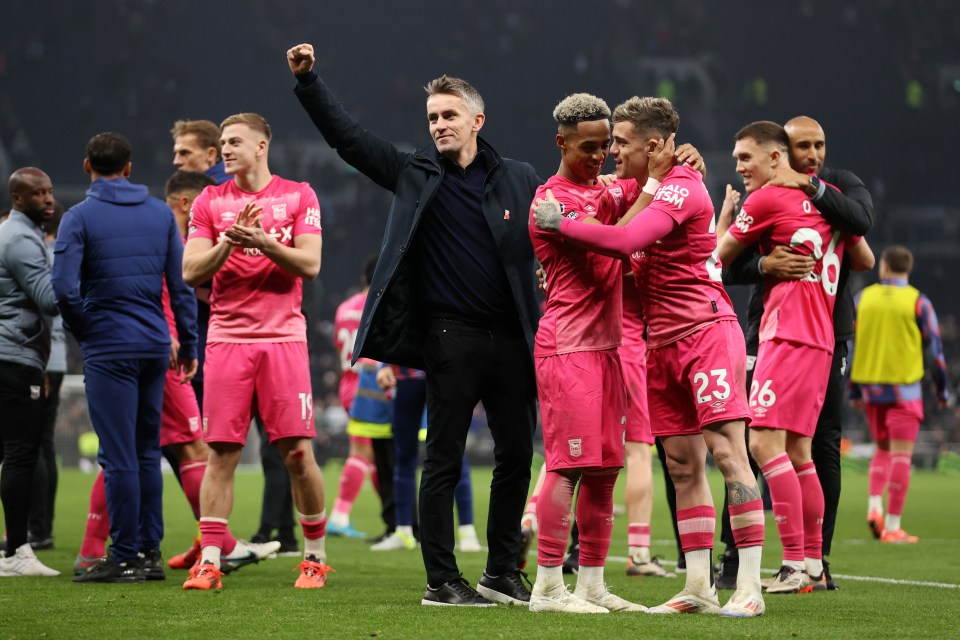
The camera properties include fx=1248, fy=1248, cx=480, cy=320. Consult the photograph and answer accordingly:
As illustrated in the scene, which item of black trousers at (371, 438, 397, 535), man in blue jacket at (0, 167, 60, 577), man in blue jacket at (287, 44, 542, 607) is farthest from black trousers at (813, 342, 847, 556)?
black trousers at (371, 438, 397, 535)

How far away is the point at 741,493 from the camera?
15.6ft

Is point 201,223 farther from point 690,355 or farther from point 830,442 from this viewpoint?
point 830,442

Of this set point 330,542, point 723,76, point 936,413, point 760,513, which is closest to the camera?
point 760,513

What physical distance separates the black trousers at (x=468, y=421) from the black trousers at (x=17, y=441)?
7.94 ft

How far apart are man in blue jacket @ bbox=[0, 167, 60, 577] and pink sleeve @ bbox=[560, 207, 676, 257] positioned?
3209 millimetres

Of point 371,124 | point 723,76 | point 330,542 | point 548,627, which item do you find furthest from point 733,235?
point 723,76

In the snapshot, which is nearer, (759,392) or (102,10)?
(759,392)

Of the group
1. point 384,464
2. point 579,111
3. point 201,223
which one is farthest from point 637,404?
point 384,464

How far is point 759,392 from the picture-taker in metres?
5.75

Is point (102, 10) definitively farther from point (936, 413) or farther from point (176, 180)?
point (176, 180)

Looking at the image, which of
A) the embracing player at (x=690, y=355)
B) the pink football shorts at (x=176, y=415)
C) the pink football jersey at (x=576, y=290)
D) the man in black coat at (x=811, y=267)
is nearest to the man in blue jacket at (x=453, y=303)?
the pink football jersey at (x=576, y=290)

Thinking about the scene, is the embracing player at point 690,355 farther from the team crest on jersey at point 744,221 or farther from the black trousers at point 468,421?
the team crest on jersey at point 744,221

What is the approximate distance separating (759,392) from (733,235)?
76 cm

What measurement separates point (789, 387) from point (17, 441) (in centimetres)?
387
